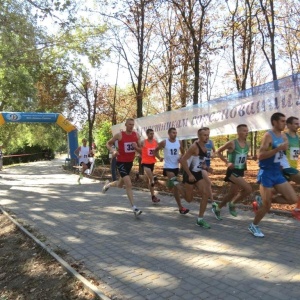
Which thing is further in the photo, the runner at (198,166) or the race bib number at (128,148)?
the race bib number at (128,148)

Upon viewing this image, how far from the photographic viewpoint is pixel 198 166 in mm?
6426

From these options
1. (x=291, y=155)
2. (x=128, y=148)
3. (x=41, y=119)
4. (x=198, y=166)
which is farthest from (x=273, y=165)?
(x=41, y=119)

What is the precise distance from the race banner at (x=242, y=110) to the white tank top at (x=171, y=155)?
2.11 meters

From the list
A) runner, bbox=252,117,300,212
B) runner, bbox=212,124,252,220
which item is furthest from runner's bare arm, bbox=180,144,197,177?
runner, bbox=252,117,300,212

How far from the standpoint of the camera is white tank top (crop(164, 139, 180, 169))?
7812 mm

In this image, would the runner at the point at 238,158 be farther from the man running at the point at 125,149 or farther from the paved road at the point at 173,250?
the man running at the point at 125,149

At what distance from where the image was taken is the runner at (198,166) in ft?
20.5

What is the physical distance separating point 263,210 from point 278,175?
1.94 ft

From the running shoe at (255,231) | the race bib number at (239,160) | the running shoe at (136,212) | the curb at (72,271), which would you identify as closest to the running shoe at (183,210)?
the running shoe at (136,212)

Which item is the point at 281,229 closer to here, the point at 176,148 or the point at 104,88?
the point at 176,148

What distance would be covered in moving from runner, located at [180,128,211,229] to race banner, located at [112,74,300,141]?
7.95ft

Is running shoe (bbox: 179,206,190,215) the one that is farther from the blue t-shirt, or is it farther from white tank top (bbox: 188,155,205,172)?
the blue t-shirt

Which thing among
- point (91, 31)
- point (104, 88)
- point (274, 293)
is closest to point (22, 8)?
point (91, 31)

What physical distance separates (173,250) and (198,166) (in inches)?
74.9
